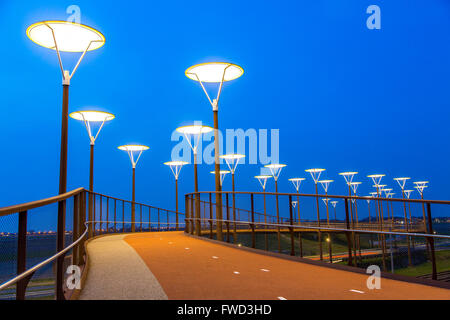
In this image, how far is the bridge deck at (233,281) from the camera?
5293 mm

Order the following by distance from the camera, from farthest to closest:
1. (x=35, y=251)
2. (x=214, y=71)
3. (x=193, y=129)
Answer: (x=193, y=129)
(x=214, y=71)
(x=35, y=251)

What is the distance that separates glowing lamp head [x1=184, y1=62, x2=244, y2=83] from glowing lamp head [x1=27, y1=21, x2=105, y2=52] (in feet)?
14.2

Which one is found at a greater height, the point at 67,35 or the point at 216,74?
the point at 67,35

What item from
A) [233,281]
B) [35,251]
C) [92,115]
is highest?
[92,115]

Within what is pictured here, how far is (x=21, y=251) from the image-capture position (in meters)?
3.12

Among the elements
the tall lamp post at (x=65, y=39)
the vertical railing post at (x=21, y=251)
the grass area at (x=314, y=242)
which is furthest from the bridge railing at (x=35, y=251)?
the grass area at (x=314, y=242)

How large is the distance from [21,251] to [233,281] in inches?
151

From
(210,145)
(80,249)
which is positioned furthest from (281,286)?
(210,145)

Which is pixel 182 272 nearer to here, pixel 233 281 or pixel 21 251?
pixel 233 281

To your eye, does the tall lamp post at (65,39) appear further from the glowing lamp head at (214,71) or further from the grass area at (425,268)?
the grass area at (425,268)

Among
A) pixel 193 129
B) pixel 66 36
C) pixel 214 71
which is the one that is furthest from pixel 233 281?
pixel 193 129

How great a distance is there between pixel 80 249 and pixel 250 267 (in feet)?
14.3

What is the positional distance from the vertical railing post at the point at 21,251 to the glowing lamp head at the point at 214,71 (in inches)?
548
